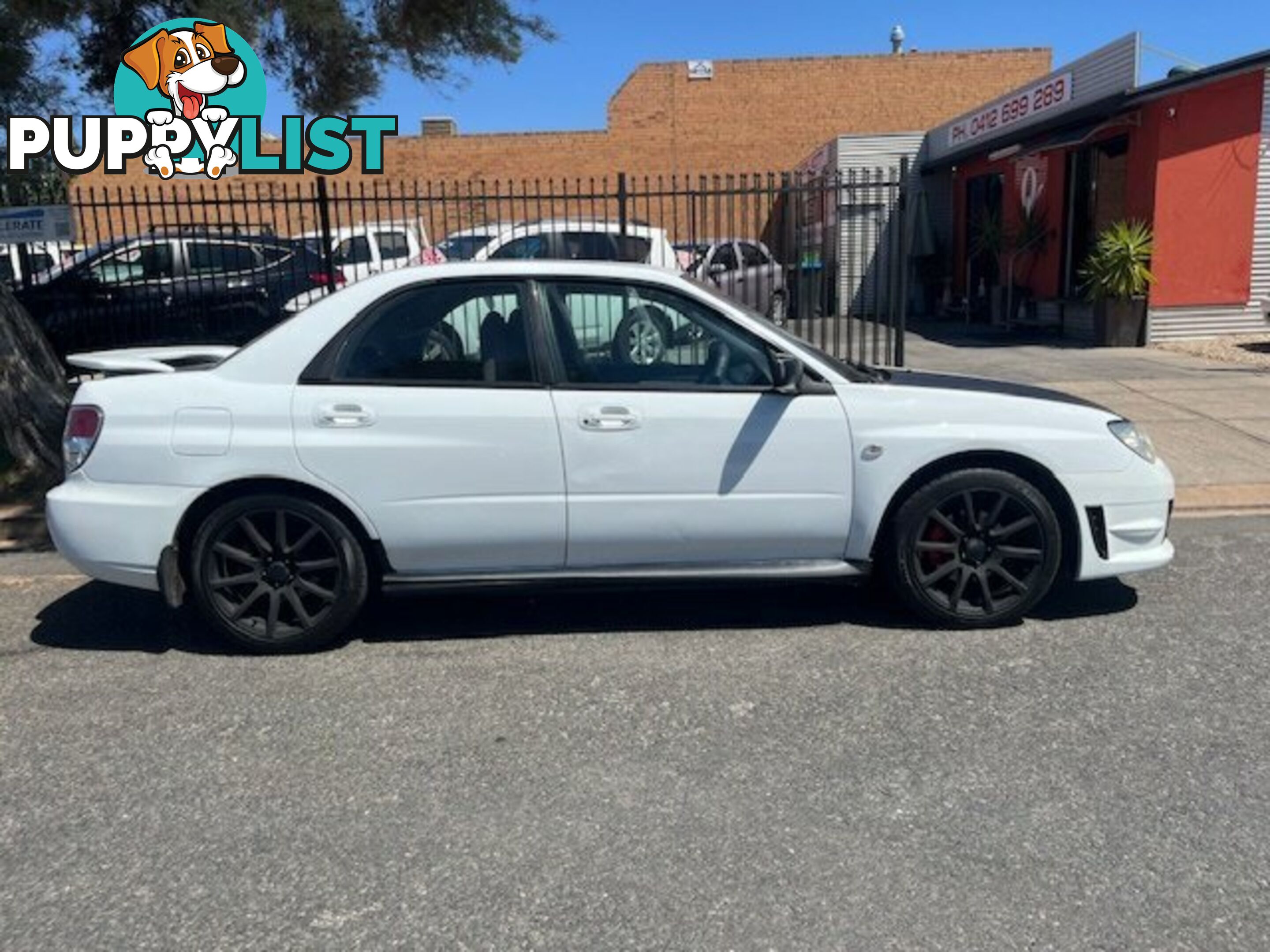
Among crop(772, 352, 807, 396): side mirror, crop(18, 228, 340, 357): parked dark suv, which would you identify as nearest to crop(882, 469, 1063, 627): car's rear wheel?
crop(772, 352, 807, 396): side mirror

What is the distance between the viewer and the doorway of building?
15391 millimetres

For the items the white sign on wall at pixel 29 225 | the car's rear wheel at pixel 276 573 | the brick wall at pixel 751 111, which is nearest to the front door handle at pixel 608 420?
the car's rear wheel at pixel 276 573

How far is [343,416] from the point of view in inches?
178

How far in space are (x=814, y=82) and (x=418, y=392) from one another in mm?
30983

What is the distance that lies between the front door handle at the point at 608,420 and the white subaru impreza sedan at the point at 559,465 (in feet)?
0.04

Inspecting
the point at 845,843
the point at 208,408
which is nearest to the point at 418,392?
the point at 208,408

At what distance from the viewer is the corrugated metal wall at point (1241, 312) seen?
1437cm

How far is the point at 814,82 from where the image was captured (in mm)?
32719

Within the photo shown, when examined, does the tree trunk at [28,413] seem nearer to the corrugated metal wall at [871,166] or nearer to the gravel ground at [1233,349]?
the gravel ground at [1233,349]

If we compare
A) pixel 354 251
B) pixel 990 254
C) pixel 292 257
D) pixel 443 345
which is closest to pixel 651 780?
pixel 443 345

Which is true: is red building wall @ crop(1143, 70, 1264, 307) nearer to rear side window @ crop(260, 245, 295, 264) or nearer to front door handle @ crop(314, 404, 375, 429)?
rear side window @ crop(260, 245, 295, 264)

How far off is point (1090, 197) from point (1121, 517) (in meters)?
13.2

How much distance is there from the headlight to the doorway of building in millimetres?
10920

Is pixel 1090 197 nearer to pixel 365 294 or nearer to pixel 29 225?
pixel 29 225
